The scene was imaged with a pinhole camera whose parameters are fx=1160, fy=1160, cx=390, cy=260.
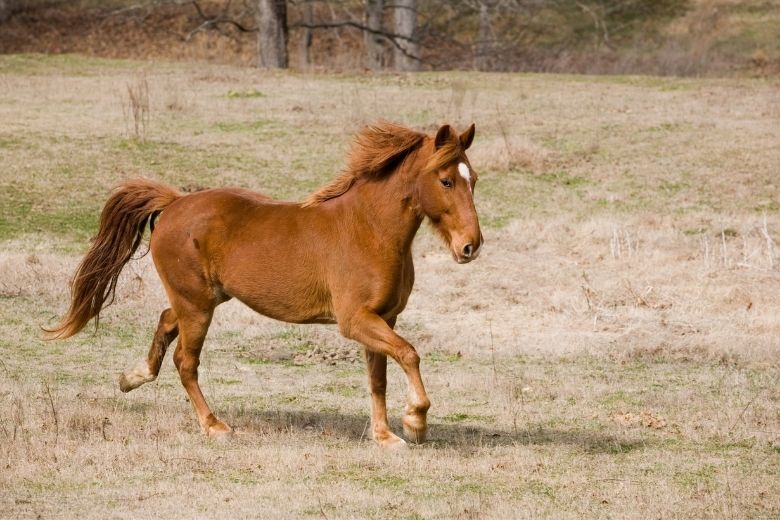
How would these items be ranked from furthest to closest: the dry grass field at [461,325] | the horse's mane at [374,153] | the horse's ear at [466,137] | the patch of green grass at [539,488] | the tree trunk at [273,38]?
1. the tree trunk at [273,38]
2. the horse's mane at [374,153]
3. the horse's ear at [466,137]
4. the dry grass field at [461,325]
5. the patch of green grass at [539,488]

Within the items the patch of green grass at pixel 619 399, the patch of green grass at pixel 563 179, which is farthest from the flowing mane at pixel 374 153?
the patch of green grass at pixel 563 179

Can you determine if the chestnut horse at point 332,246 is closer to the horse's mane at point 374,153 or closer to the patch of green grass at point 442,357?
the horse's mane at point 374,153

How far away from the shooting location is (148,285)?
1377 centimetres

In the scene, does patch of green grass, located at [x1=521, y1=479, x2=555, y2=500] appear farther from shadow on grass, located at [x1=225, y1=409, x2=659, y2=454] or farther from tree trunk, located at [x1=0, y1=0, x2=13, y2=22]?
tree trunk, located at [x1=0, y1=0, x2=13, y2=22]

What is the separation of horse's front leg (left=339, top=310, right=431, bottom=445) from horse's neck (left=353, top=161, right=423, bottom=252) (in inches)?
21.5

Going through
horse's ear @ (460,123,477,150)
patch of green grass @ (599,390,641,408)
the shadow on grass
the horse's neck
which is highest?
horse's ear @ (460,123,477,150)

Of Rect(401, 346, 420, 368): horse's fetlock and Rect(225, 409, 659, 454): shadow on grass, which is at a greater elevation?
Rect(401, 346, 420, 368): horse's fetlock

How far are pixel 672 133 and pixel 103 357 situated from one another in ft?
46.6

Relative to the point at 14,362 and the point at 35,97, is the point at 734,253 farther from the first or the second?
the point at 35,97

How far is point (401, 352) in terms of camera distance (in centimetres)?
751

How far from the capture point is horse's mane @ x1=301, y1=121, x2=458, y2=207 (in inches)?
314

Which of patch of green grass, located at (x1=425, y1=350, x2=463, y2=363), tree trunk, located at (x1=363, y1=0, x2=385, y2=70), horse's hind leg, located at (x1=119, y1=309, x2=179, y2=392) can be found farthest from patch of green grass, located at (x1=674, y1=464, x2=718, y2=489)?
tree trunk, located at (x1=363, y1=0, x2=385, y2=70)

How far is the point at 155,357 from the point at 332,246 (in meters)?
1.76

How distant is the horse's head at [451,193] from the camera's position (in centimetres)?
741
